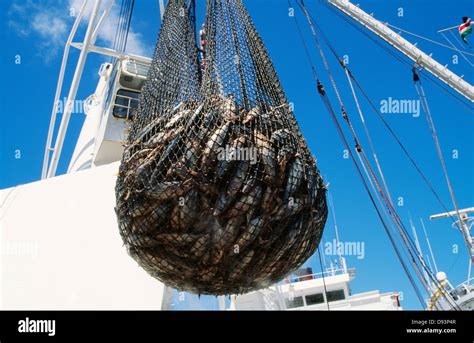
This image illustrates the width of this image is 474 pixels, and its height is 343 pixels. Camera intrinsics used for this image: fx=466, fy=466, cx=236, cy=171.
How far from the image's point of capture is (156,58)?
2863mm

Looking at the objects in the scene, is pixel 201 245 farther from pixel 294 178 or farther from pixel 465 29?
pixel 465 29

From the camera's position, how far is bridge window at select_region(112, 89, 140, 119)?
7488mm

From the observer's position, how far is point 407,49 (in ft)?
23.1

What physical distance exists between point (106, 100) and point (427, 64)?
17.1ft

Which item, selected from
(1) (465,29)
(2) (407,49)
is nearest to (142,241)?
(2) (407,49)

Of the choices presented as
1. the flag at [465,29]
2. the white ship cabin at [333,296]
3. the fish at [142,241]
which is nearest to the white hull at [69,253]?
the fish at [142,241]

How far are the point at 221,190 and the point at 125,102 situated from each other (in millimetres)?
6242

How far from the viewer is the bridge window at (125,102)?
7.49 m

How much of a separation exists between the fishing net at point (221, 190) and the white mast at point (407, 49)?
5.17 m

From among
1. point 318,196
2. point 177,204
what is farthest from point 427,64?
point 177,204

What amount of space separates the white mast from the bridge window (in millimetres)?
3469
